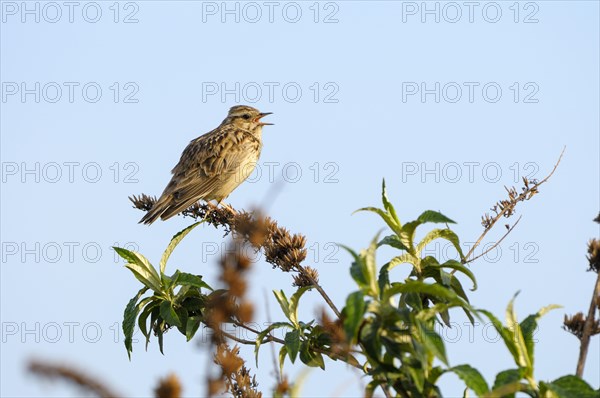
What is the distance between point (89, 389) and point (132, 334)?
3.27 m

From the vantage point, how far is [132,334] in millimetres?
4484

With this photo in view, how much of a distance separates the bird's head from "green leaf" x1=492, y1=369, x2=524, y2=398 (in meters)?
11.8

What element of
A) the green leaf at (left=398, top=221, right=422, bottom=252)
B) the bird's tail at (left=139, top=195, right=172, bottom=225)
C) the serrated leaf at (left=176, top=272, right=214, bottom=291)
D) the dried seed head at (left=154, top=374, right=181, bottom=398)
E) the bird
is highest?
the bird

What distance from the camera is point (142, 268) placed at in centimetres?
471

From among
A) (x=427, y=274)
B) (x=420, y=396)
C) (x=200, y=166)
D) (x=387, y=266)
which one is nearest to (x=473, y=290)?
(x=427, y=274)

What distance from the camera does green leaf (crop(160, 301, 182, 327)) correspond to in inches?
176

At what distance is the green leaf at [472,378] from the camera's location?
8.51 feet

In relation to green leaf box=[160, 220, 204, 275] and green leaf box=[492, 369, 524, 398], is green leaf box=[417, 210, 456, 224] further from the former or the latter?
green leaf box=[160, 220, 204, 275]

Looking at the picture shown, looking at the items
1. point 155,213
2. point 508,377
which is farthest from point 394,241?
point 155,213

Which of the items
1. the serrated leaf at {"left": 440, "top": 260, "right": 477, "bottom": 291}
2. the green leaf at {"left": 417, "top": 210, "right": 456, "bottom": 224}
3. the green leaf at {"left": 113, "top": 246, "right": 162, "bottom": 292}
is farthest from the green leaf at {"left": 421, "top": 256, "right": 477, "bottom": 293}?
the green leaf at {"left": 113, "top": 246, "right": 162, "bottom": 292}

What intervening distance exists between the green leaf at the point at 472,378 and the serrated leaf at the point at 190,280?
201 cm

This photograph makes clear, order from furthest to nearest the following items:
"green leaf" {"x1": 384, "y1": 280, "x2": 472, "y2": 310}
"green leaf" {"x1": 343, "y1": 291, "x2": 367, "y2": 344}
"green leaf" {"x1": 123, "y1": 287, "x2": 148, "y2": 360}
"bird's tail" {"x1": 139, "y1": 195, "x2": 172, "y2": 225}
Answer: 1. "bird's tail" {"x1": 139, "y1": 195, "x2": 172, "y2": 225}
2. "green leaf" {"x1": 123, "y1": 287, "x2": 148, "y2": 360}
3. "green leaf" {"x1": 384, "y1": 280, "x2": 472, "y2": 310}
4. "green leaf" {"x1": 343, "y1": 291, "x2": 367, "y2": 344}

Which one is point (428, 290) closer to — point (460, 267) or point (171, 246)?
point (460, 267)

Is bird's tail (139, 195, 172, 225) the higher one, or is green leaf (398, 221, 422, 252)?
bird's tail (139, 195, 172, 225)
